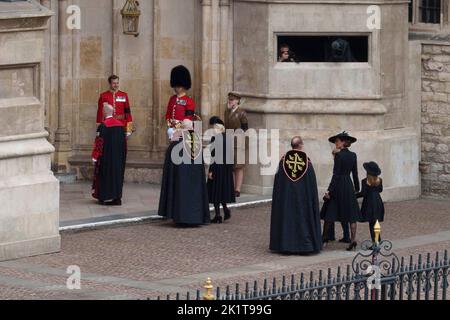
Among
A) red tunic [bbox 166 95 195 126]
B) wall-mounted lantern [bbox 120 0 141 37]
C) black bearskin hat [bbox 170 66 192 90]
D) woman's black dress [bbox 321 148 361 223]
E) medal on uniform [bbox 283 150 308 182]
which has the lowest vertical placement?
woman's black dress [bbox 321 148 361 223]

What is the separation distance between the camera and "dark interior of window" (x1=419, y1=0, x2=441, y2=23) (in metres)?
26.9

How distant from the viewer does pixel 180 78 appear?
80.9 feet

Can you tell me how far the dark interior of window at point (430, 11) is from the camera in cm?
2691

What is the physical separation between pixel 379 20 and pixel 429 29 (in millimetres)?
1699

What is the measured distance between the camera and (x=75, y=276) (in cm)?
1905

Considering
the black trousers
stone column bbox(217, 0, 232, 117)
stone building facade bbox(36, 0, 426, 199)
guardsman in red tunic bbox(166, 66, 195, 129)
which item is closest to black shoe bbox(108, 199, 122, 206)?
guardsman in red tunic bbox(166, 66, 195, 129)

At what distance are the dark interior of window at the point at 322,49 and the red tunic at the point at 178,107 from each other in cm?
184

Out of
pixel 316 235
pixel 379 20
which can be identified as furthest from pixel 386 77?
pixel 316 235

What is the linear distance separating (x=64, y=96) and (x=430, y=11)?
223 inches

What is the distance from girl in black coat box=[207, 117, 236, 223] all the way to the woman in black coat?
2118 millimetres

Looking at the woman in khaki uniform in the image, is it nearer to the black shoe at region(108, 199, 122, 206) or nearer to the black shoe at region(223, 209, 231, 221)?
the black shoe at region(223, 209, 231, 221)
